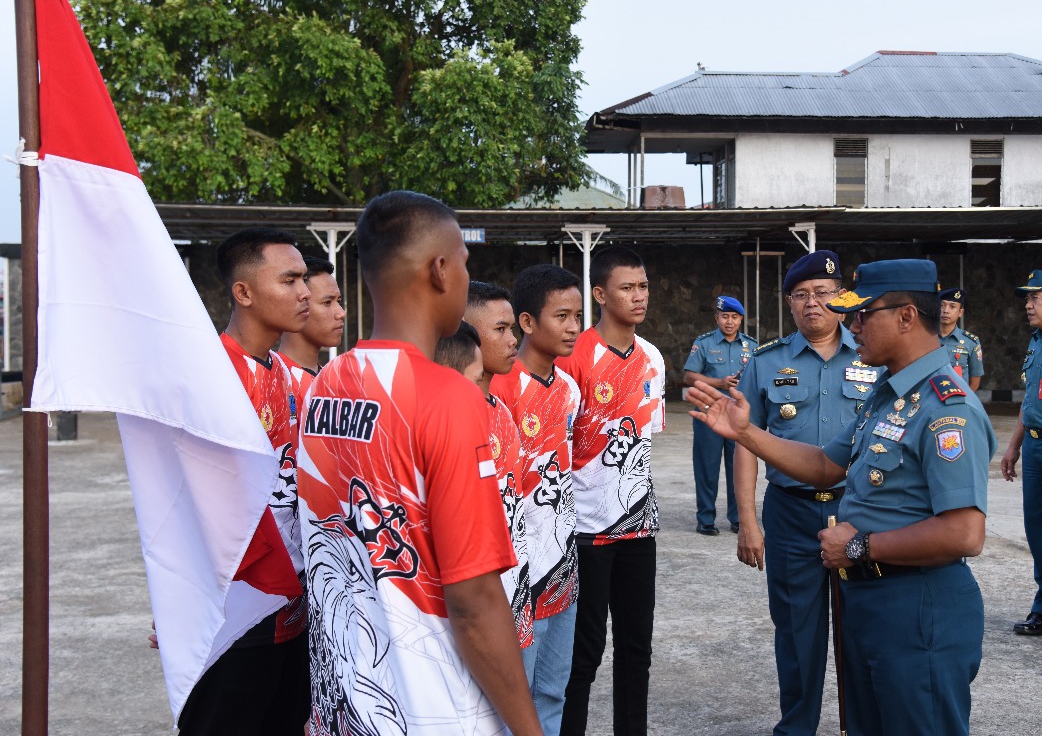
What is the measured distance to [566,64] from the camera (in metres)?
21.3

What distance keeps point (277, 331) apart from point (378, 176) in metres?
17.8

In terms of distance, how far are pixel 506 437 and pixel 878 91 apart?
22.3 m

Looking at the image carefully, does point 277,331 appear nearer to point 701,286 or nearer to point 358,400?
point 358,400

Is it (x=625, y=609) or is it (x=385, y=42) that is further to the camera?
(x=385, y=42)

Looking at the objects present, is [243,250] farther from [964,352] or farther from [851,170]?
[851,170]

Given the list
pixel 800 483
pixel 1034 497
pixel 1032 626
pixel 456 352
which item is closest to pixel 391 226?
pixel 456 352

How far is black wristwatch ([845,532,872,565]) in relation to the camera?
2.86 m

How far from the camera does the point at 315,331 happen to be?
13.4 feet

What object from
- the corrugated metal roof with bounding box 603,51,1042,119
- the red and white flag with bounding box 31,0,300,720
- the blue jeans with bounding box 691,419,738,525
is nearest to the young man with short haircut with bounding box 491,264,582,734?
the red and white flag with bounding box 31,0,300,720

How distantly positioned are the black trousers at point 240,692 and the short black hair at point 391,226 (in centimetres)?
145

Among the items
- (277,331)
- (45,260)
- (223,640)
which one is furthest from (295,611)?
(45,260)

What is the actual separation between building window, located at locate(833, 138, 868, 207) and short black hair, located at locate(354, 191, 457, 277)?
21394 millimetres

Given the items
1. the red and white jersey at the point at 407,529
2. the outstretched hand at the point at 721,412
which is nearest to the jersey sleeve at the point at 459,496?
the red and white jersey at the point at 407,529

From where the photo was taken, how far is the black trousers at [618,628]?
12.1ft
